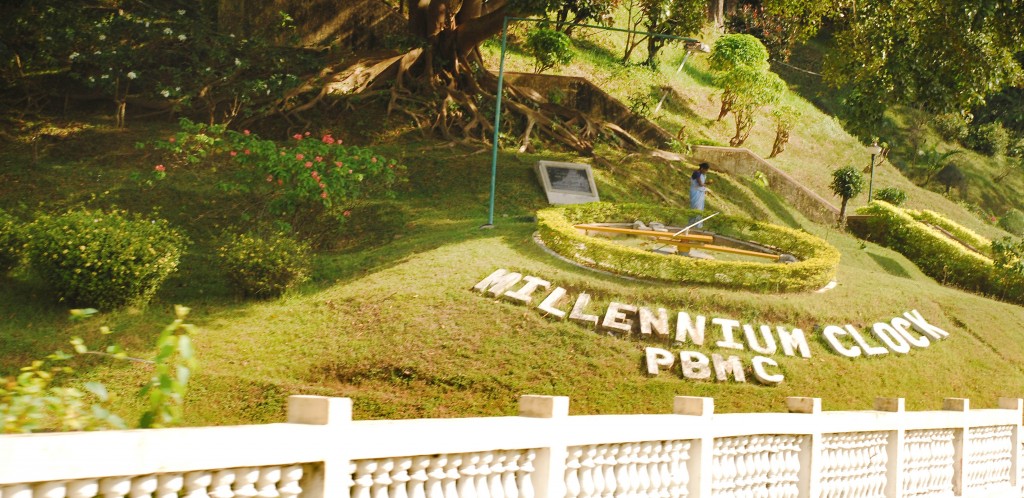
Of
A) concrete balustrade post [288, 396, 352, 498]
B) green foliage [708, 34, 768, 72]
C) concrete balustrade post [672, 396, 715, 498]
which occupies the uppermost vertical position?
green foliage [708, 34, 768, 72]

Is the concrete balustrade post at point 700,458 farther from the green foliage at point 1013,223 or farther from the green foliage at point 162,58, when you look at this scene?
the green foliage at point 1013,223

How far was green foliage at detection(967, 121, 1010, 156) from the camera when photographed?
41812mm

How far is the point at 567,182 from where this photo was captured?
72.4 feet

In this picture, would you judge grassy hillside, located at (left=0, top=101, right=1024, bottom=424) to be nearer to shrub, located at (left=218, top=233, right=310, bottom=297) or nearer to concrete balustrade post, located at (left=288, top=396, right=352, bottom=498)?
shrub, located at (left=218, top=233, right=310, bottom=297)

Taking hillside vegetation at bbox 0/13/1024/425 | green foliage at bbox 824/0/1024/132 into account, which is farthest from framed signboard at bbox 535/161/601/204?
green foliage at bbox 824/0/1024/132

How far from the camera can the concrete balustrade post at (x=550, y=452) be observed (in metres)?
5.54

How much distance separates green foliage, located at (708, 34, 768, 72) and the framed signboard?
8635mm

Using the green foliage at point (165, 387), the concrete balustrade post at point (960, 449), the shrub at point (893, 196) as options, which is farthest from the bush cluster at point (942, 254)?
the green foliage at point (165, 387)

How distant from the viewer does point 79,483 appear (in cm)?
362

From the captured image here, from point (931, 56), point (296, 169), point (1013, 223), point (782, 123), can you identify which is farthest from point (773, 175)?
point (296, 169)

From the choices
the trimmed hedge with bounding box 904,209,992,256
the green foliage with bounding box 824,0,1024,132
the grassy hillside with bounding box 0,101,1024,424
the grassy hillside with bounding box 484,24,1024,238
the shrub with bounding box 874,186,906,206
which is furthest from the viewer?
the grassy hillside with bounding box 484,24,1024,238

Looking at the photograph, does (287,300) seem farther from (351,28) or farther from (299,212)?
(351,28)

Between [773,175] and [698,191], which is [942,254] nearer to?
[773,175]

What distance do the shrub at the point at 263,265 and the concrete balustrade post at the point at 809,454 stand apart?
9610 mm
